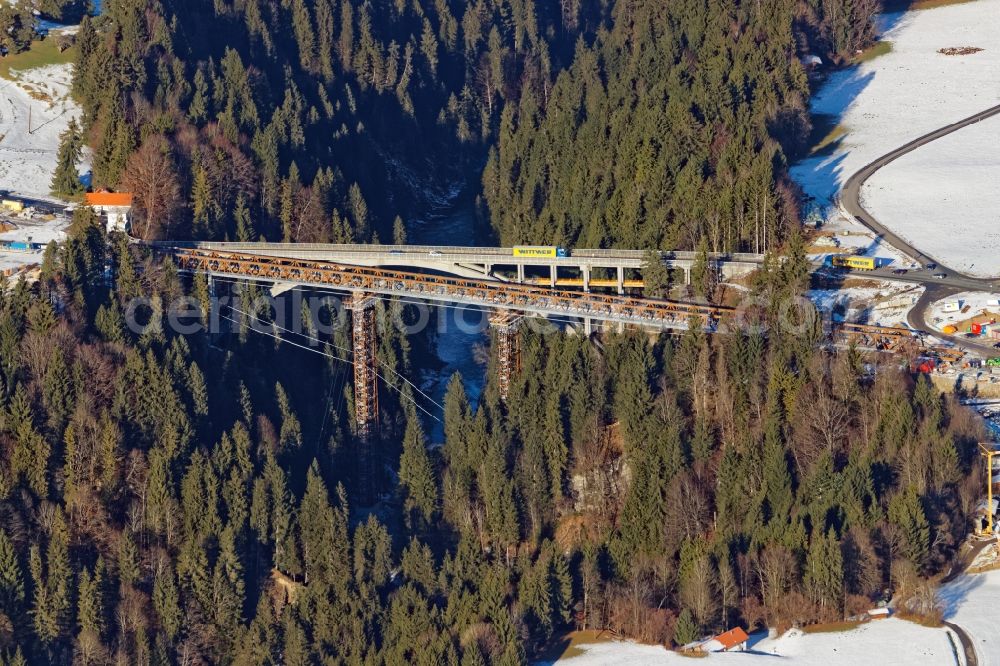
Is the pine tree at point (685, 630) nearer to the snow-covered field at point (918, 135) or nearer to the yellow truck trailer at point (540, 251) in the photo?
the yellow truck trailer at point (540, 251)

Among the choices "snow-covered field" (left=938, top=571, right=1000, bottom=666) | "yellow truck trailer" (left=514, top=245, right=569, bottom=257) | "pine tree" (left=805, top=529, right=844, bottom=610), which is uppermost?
"yellow truck trailer" (left=514, top=245, right=569, bottom=257)

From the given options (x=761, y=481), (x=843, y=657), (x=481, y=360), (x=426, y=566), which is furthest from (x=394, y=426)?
(x=843, y=657)

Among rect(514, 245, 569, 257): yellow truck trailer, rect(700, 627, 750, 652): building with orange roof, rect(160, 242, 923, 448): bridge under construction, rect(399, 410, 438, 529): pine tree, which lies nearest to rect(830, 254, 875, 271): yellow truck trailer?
rect(160, 242, 923, 448): bridge under construction

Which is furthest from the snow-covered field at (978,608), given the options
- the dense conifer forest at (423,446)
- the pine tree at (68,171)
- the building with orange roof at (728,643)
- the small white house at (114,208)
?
the pine tree at (68,171)

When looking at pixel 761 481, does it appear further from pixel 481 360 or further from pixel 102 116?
pixel 102 116

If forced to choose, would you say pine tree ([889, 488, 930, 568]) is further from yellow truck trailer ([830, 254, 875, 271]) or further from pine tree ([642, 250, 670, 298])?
pine tree ([642, 250, 670, 298])

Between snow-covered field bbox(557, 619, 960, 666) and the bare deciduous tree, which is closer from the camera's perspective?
snow-covered field bbox(557, 619, 960, 666)
